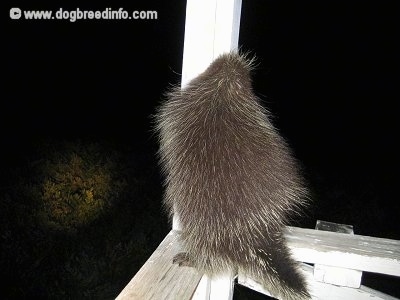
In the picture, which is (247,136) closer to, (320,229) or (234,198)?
(234,198)

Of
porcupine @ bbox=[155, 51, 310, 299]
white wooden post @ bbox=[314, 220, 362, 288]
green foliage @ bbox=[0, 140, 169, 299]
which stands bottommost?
green foliage @ bbox=[0, 140, 169, 299]

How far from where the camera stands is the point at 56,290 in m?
2.43

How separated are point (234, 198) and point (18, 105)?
11.0ft

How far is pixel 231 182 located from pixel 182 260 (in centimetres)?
19

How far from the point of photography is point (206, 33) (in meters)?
0.83

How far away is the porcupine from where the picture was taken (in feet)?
2.59

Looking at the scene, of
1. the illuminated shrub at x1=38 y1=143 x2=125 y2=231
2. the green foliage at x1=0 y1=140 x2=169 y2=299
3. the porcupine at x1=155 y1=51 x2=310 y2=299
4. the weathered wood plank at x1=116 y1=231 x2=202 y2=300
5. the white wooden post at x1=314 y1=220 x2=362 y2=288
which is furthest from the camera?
the illuminated shrub at x1=38 y1=143 x2=125 y2=231

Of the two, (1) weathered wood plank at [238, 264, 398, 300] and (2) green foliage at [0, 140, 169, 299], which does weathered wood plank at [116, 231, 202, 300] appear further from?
(2) green foliage at [0, 140, 169, 299]

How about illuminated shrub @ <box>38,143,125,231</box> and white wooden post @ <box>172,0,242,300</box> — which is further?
illuminated shrub @ <box>38,143,125,231</box>

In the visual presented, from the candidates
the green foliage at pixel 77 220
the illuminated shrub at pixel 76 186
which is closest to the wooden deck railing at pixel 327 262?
the green foliage at pixel 77 220

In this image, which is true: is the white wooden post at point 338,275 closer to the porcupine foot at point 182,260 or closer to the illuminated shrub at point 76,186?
the porcupine foot at point 182,260

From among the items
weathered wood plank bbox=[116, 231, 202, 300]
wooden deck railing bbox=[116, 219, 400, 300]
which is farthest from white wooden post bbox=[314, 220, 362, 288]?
weathered wood plank bbox=[116, 231, 202, 300]

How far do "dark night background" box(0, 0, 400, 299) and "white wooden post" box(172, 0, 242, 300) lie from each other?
6.42ft

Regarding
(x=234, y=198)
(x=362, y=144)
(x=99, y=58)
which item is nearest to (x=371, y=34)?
(x=362, y=144)
